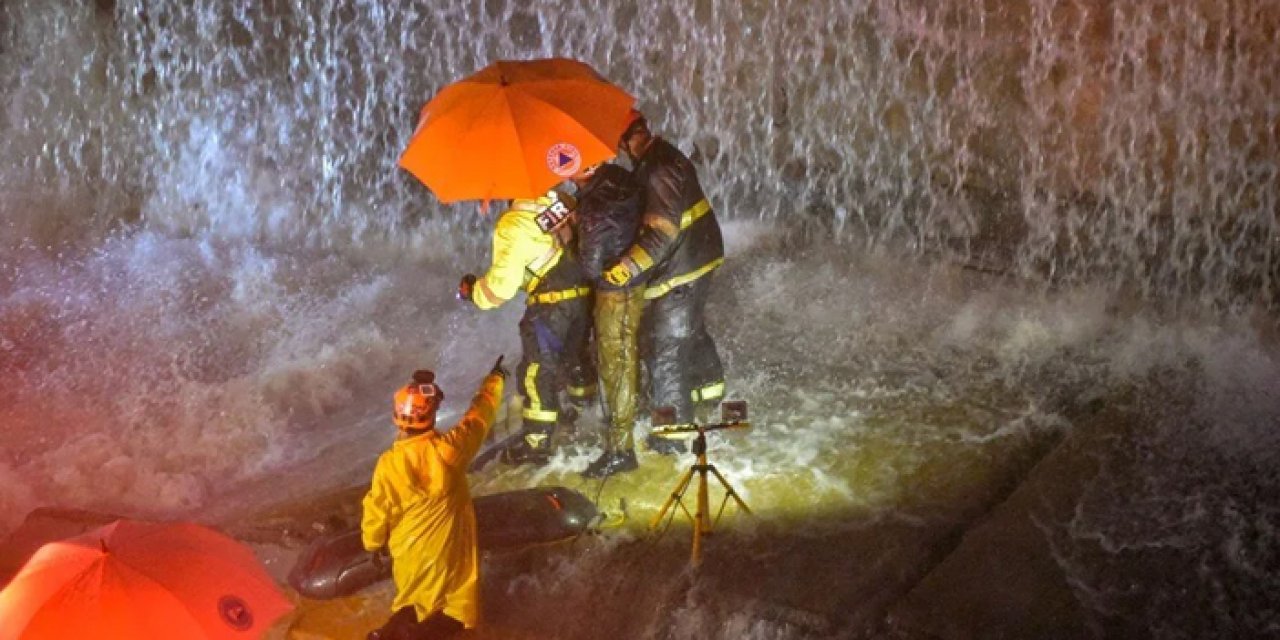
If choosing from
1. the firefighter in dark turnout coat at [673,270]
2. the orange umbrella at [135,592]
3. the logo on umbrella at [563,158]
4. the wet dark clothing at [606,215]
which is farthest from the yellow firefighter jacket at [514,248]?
the orange umbrella at [135,592]

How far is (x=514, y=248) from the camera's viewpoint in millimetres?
5469

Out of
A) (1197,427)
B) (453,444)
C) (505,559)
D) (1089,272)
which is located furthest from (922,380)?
(453,444)

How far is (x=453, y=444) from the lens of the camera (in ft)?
14.2

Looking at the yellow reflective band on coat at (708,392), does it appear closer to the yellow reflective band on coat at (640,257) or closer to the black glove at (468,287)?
the yellow reflective band on coat at (640,257)

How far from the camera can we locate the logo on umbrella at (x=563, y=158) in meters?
5.22

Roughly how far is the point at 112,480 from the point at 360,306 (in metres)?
3.13

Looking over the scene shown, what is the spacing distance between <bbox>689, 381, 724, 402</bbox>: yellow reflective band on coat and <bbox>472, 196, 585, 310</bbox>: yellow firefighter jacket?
131cm

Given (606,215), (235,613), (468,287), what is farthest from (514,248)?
(235,613)

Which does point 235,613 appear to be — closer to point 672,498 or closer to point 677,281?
point 672,498

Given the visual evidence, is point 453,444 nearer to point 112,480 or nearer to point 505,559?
point 505,559

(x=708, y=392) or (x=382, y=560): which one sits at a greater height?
(x=708, y=392)

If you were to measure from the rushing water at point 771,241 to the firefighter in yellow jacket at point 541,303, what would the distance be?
1076 mm

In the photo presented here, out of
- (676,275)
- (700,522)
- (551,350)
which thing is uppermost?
(676,275)

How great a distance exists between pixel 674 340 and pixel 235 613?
9.54ft
